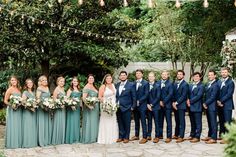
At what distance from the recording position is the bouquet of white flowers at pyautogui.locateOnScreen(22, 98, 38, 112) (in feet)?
30.2

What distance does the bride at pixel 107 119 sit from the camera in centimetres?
983

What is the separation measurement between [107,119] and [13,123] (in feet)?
6.29

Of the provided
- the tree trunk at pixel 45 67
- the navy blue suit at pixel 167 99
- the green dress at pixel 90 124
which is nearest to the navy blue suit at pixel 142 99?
the navy blue suit at pixel 167 99

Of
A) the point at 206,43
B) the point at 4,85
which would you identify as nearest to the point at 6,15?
the point at 4,85

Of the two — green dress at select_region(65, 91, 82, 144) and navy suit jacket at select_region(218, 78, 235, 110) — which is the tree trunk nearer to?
green dress at select_region(65, 91, 82, 144)

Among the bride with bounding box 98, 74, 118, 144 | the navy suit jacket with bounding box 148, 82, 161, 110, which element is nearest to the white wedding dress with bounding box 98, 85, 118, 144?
the bride with bounding box 98, 74, 118, 144

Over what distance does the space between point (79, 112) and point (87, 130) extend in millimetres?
410

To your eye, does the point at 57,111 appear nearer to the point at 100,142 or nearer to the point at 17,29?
the point at 100,142

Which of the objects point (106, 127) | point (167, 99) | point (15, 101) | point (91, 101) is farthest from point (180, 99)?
point (15, 101)

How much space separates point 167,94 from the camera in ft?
32.5

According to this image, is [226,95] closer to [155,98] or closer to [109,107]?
[155,98]

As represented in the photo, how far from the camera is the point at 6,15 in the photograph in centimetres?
1248

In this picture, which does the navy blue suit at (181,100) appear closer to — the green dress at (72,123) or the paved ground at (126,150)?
the paved ground at (126,150)

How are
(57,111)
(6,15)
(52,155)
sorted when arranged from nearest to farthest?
(52,155) < (57,111) < (6,15)
